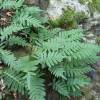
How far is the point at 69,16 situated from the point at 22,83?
2.10 meters

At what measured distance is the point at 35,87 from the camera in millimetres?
4801

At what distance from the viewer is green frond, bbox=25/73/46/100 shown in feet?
15.4

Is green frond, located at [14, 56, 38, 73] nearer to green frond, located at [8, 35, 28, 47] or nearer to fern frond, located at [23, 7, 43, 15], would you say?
green frond, located at [8, 35, 28, 47]

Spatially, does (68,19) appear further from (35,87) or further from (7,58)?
(35,87)

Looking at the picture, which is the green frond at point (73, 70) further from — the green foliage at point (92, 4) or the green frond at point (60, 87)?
the green foliage at point (92, 4)

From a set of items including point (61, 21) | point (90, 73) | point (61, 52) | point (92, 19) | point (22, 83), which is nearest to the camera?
point (22, 83)

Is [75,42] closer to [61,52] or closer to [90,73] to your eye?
[61,52]

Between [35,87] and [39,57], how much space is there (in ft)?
1.98

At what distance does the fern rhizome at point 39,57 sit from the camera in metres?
4.93

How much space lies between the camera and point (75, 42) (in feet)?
17.8

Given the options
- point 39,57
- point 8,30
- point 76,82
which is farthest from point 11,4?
point 76,82

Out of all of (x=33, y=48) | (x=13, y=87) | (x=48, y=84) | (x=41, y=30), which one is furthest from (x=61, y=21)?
(x=13, y=87)

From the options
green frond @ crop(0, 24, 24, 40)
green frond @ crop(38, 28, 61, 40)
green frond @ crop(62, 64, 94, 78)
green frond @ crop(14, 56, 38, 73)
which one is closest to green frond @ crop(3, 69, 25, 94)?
green frond @ crop(14, 56, 38, 73)

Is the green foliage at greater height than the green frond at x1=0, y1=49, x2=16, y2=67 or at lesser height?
greater
